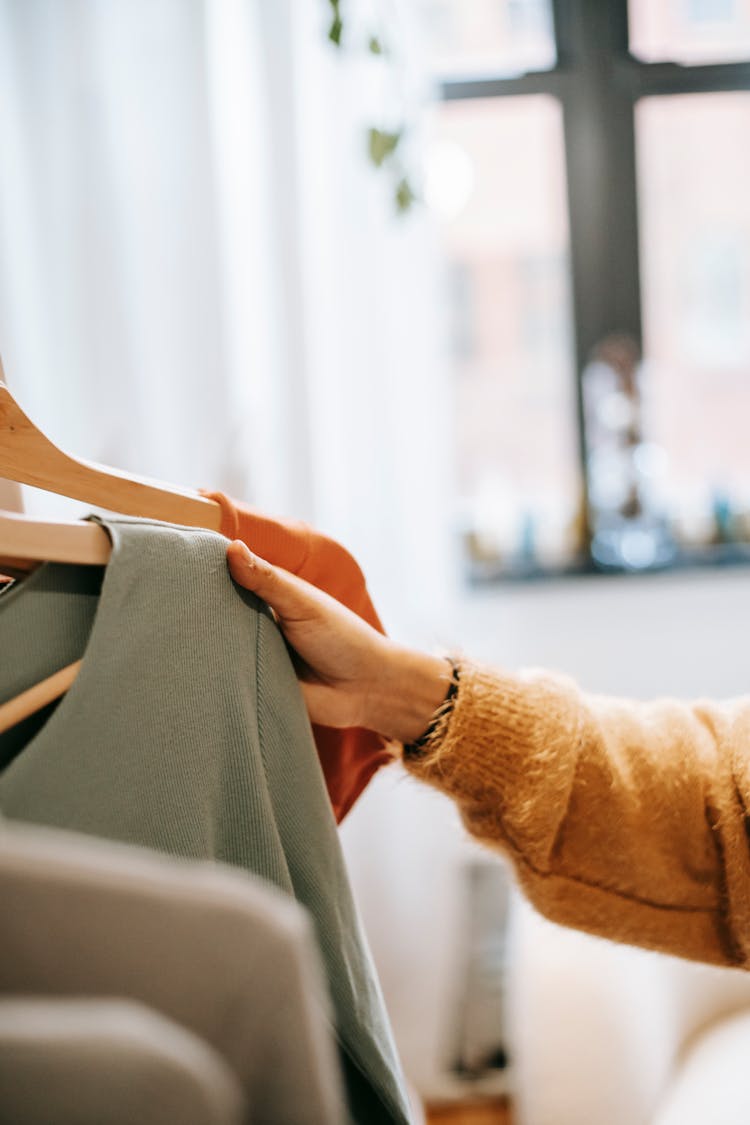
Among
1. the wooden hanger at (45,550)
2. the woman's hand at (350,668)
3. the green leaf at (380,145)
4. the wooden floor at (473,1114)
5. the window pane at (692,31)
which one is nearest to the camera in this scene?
the wooden hanger at (45,550)

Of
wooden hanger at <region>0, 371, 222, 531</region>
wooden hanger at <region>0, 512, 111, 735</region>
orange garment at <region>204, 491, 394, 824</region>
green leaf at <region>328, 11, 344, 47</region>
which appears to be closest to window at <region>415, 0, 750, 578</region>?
green leaf at <region>328, 11, 344, 47</region>

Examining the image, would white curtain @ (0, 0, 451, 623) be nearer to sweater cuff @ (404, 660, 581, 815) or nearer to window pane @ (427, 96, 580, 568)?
window pane @ (427, 96, 580, 568)

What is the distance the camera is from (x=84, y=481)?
0.67 m

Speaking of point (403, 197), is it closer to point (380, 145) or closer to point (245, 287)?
point (380, 145)

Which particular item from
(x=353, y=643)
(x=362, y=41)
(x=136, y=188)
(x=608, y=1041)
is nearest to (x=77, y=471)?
(x=353, y=643)

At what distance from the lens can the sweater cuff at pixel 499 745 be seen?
754mm

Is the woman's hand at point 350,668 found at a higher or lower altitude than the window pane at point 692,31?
lower

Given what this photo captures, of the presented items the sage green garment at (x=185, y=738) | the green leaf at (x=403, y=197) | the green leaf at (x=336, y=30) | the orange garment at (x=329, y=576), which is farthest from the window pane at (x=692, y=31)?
the sage green garment at (x=185, y=738)

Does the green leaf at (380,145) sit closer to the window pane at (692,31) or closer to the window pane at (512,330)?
the window pane at (512,330)

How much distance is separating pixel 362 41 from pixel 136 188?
59 centimetres

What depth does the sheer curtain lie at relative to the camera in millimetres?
1433

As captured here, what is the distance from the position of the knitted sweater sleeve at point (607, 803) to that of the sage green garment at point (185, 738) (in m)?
0.16

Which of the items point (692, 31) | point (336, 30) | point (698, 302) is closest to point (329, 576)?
point (336, 30)

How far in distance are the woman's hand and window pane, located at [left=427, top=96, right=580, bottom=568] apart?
1540 millimetres
